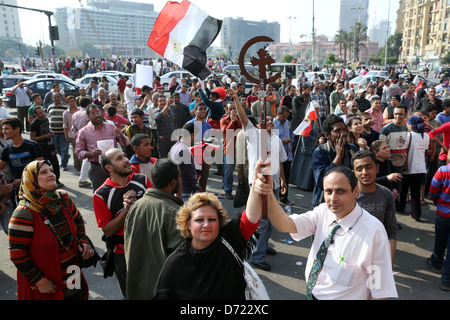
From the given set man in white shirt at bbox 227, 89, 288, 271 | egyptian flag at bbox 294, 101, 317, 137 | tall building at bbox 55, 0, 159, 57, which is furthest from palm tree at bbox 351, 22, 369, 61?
tall building at bbox 55, 0, 159, 57

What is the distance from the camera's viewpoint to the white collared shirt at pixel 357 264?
216 cm

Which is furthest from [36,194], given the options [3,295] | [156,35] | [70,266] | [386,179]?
[386,179]

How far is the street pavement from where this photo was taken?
4098 millimetres

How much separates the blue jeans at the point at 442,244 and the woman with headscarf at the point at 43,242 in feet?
13.0

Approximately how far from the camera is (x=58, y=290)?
293 cm

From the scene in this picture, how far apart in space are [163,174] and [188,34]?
111 inches

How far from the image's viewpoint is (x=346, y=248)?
224cm

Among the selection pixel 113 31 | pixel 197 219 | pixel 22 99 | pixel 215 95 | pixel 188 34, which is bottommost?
pixel 197 219

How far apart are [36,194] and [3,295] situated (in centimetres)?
208

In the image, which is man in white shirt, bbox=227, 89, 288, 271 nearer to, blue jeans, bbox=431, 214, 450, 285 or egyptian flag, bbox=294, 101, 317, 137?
egyptian flag, bbox=294, 101, 317, 137

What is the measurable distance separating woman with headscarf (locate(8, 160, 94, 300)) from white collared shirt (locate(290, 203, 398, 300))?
2070mm

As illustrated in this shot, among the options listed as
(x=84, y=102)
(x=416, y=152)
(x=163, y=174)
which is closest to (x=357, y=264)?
(x=163, y=174)

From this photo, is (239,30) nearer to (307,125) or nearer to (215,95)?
(215,95)

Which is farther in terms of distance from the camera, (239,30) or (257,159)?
(239,30)
